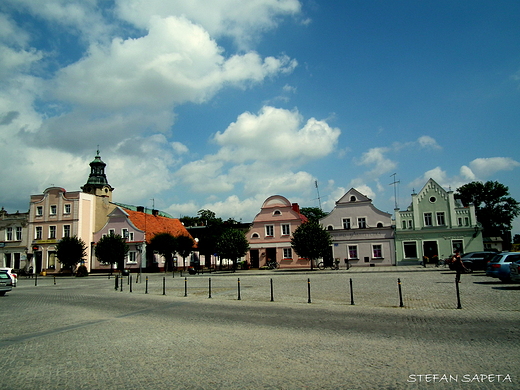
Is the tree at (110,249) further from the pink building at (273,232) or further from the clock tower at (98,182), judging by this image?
the clock tower at (98,182)

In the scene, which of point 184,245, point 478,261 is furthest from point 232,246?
point 478,261

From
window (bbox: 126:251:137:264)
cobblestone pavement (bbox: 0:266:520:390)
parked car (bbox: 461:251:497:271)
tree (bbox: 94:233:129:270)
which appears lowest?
cobblestone pavement (bbox: 0:266:520:390)

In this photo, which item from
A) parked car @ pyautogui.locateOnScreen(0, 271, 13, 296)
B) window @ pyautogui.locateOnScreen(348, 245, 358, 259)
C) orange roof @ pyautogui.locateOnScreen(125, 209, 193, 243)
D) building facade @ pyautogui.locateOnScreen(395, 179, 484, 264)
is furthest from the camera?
orange roof @ pyautogui.locateOnScreen(125, 209, 193, 243)

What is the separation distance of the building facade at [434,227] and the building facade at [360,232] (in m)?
1.46

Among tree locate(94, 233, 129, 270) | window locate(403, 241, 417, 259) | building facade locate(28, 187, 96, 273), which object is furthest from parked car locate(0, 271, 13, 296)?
window locate(403, 241, 417, 259)

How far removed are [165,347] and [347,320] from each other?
544cm

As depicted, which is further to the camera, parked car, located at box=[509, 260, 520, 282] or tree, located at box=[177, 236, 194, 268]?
tree, located at box=[177, 236, 194, 268]

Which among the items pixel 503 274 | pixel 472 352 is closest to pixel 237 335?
pixel 472 352

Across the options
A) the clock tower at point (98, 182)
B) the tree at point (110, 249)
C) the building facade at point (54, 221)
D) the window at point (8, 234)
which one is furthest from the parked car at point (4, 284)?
the clock tower at point (98, 182)

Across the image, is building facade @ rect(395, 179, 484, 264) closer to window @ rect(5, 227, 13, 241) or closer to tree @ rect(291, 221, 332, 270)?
tree @ rect(291, 221, 332, 270)

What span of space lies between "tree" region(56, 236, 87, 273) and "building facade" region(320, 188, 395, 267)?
32.0 m

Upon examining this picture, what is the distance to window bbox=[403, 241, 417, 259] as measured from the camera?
161 feet

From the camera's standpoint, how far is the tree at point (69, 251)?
5069 cm

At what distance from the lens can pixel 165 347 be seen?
891 centimetres
